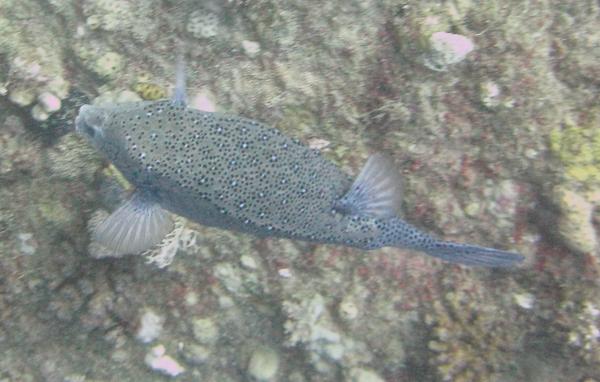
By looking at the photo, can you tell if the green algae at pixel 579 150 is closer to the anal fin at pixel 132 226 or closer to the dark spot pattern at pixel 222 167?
the dark spot pattern at pixel 222 167

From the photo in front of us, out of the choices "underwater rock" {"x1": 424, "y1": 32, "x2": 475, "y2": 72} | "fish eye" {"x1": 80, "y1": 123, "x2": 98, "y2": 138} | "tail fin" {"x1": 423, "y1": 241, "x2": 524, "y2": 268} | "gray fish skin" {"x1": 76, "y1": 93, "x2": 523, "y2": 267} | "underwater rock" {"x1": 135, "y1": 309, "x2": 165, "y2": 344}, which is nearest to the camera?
"gray fish skin" {"x1": 76, "y1": 93, "x2": 523, "y2": 267}

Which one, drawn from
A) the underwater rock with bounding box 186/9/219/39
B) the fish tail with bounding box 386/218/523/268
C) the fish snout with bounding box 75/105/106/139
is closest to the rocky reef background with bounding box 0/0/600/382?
the underwater rock with bounding box 186/9/219/39

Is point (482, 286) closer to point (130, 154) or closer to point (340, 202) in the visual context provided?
point (340, 202)

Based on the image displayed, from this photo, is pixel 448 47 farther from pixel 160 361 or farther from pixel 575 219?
pixel 160 361

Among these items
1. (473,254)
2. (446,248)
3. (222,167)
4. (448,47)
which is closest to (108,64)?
(222,167)

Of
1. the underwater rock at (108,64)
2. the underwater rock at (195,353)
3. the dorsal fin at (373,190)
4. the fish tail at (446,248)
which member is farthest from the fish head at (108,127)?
the underwater rock at (195,353)

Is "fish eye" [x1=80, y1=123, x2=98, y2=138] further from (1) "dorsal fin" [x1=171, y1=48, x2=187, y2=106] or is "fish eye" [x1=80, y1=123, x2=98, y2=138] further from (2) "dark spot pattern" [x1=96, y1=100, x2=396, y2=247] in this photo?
(1) "dorsal fin" [x1=171, y1=48, x2=187, y2=106]
